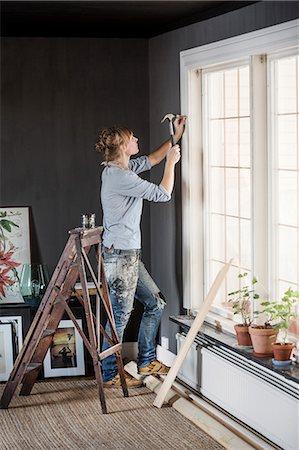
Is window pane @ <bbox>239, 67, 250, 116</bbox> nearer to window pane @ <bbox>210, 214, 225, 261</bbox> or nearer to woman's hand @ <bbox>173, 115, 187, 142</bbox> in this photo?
woman's hand @ <bbox>173, 115, 187, 142</bbox>

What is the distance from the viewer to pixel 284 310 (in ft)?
16.7

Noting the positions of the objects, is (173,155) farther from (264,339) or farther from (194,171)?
(264,339)

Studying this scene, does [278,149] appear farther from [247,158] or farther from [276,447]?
[276,447]

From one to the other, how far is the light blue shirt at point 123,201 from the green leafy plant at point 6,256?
94 centimetres

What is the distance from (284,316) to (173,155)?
1.59 m

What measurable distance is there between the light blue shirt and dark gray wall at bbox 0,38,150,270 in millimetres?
796

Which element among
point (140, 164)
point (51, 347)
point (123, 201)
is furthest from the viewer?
point (51, 347)

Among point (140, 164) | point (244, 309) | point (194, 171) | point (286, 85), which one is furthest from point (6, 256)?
point (286, 85)

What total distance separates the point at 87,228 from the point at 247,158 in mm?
1194

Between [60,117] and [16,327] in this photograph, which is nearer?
[16,327]

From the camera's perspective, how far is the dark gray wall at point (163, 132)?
20.2ft

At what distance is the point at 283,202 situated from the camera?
5215 millimetres

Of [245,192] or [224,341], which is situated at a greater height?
[245,192]

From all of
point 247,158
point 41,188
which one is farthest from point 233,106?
point 41,188
